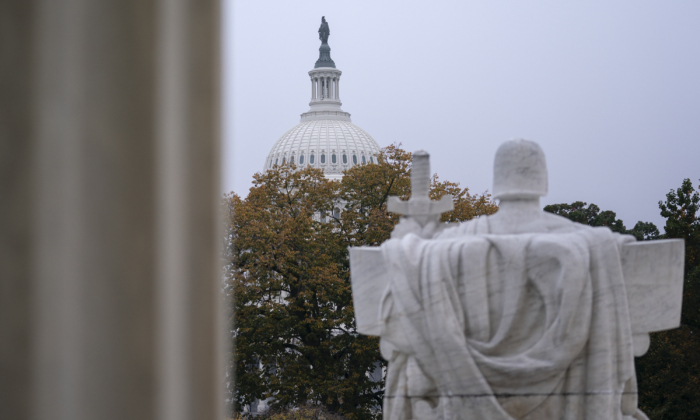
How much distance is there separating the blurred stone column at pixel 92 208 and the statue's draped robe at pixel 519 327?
646cm

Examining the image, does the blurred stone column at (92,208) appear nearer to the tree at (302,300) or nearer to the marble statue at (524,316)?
the marble statue at (524,316)

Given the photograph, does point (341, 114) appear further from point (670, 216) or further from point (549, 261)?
point (549, 261)

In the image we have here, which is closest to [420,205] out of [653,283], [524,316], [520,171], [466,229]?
[466,229]

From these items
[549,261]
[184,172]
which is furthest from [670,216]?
[184,172]

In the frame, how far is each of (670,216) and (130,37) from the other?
34291 millimetres

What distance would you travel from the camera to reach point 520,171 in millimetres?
7555

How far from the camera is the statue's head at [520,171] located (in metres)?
7.55

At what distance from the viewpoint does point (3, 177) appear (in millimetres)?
749

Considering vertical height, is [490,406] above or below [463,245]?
below

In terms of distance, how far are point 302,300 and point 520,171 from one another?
23.0 meters

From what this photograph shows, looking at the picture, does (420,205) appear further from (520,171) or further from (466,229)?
(520,171)

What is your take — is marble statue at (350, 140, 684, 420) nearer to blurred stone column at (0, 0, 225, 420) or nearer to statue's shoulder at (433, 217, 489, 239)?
statue's shoulder at (433, 217, 489, 239)

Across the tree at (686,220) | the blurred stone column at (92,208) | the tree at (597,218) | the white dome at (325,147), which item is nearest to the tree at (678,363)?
the tree at (686,220)

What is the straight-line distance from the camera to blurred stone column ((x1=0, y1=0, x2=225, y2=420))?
2.49 ft
